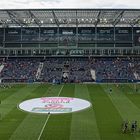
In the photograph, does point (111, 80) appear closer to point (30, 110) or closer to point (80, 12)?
point (80, 12)

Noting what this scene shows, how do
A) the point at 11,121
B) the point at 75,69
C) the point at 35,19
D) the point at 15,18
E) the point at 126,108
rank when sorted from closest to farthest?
the point at 11,121 < the point at 126,108 < the point at 15,18 < the point at 35,19 < the point at 75,69

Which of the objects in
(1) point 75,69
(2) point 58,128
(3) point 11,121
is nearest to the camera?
(2) point 58,128

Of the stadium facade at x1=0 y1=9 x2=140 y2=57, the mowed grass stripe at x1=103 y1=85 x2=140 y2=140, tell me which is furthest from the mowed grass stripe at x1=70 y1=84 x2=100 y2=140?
the stadium facade at x1=0 y1=9 x2=140 y2=57

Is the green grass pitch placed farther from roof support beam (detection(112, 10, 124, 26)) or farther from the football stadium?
roof support beam (detection(112, 10, 124, 26))

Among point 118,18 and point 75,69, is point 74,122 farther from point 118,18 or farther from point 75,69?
point 75,69

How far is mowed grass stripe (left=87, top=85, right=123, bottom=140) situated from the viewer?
106 feet

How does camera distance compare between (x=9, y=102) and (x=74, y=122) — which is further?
(x=9, y=102)

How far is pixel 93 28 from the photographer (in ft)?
325

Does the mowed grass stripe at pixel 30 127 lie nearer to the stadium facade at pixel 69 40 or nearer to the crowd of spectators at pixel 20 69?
the crowd of spectators at pixel 20 69

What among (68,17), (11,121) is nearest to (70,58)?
(68,17)

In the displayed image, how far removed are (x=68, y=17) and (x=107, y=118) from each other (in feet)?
162

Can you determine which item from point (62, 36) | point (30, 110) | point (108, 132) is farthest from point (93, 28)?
point (108, 132)

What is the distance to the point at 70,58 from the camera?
99875 millimetres

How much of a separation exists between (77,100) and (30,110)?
10.0 metres
